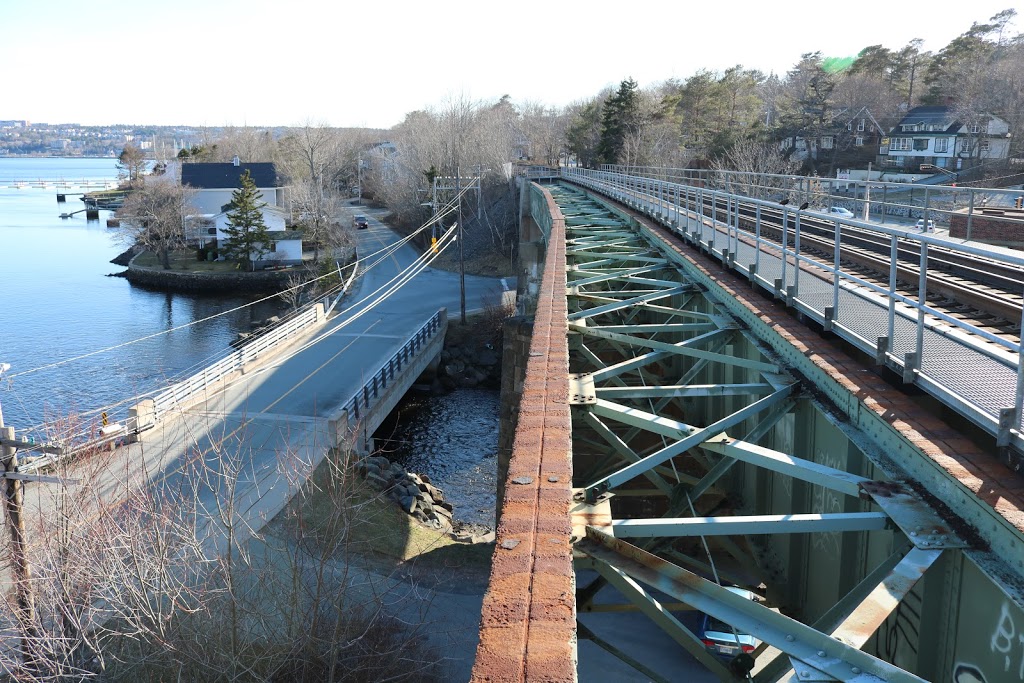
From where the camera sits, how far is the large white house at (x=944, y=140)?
178 feet

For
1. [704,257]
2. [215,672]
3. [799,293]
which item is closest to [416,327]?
[704,257]

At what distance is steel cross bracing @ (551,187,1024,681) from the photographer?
12.8 ft

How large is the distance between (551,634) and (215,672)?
9726mm

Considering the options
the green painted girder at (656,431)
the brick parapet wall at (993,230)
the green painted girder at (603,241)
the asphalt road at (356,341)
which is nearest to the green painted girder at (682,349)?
the green painted girder at (656,431)

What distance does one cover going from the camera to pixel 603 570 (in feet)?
14.7

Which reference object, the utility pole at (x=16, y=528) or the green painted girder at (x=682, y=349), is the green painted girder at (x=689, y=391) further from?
the utility pole at (x=16, y=528)

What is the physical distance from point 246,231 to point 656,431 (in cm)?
6288

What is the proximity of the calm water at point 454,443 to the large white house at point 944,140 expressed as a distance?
33070 mm

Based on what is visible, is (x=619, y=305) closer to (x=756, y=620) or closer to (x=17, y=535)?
(x=756, y=620)

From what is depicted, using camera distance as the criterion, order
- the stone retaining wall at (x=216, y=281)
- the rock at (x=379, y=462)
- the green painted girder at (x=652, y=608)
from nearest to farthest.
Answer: the green painted girder at (x=652, y=608) → the rock at (x=379, y=462) → the stone retaining wall at (x=216, y=281)

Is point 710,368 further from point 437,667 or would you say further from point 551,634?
point 551,634

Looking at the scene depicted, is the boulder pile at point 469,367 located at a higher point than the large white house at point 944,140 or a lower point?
lower

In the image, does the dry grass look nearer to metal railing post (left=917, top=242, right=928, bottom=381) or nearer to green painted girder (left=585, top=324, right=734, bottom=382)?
green painted girder (left=585, top=324, right=734, bottom=382)

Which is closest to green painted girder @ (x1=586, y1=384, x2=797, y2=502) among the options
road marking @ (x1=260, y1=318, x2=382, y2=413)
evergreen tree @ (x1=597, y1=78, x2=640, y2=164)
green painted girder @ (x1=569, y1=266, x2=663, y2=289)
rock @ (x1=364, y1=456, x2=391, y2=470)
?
green painted girder @ (x1=569, y1=266, x2=663, y2=289)
